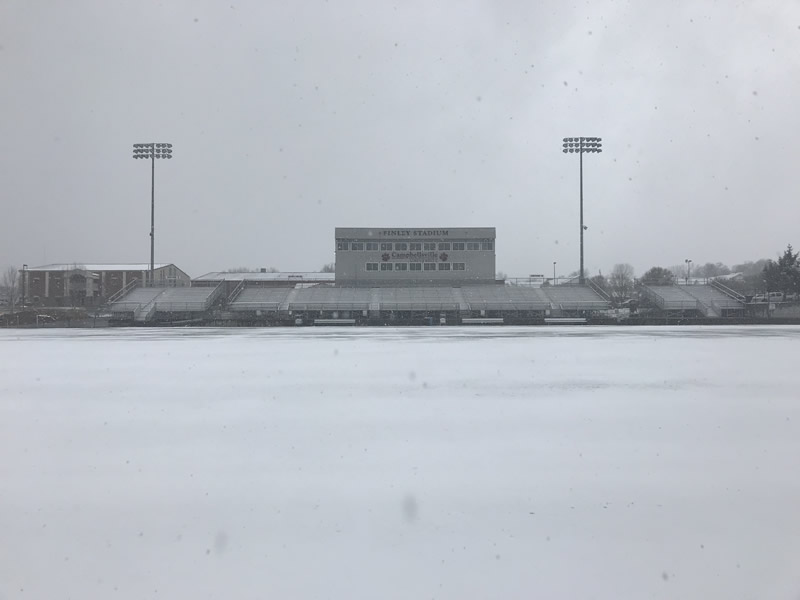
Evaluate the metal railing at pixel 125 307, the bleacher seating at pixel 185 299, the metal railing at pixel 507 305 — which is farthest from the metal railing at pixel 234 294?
the metal railing at pixel 507 305

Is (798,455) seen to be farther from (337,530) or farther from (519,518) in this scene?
(337,530)

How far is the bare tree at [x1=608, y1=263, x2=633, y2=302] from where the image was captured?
85.6m

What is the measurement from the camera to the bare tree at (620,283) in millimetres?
85606

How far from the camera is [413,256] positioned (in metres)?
55.7

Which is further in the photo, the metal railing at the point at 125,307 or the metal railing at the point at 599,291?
the metal railing at the point at 599,291

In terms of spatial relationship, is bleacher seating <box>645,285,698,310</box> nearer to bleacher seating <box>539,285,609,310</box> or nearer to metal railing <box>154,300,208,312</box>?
bleacher seating <box>539,285,609,310</box>

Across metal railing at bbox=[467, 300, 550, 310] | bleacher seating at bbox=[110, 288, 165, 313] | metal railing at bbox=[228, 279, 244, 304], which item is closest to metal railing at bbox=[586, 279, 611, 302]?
metal railing at bbox=[467, 300, 550, 310]

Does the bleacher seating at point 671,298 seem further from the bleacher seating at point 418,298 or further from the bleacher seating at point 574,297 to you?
the bleacher seating at point 418,298

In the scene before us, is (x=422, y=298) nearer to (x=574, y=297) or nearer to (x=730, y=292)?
(x=574, y=297)

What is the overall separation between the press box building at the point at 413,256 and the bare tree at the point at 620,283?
12.5m

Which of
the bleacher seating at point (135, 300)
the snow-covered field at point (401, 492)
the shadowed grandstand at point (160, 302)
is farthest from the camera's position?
the bleacher seating at point (135, 300)

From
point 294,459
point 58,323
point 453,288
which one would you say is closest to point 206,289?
point 58,323

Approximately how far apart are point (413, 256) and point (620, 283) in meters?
59.5

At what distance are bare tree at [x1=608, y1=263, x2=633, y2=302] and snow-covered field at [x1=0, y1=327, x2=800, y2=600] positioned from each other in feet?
162
